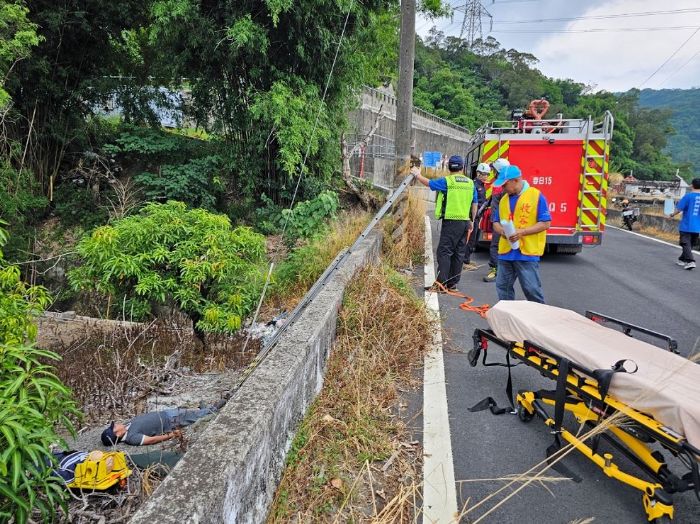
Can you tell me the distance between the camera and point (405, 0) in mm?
8500

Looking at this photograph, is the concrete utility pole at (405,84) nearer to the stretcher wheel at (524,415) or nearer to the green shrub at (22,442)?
the stretcher wheel at (524,415)

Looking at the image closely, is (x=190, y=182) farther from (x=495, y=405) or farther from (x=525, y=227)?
(x=495, y=405)

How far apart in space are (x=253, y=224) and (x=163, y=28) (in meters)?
4.26

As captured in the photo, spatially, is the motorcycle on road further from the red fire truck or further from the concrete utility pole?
the concrete utility pole

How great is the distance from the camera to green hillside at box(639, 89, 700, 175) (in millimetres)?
105525

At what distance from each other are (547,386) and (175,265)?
12.5 ft

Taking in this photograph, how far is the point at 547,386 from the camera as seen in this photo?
399 cm

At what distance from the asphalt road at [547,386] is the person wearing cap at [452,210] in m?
0.61

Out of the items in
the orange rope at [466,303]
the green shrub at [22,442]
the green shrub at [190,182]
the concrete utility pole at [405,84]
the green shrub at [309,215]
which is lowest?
the orange rope at [466,303]

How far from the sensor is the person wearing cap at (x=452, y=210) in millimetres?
6625

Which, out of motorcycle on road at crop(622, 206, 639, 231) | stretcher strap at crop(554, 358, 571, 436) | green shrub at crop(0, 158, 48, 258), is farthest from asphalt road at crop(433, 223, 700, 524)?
green shrub at crop(0, 158, 48, 258)

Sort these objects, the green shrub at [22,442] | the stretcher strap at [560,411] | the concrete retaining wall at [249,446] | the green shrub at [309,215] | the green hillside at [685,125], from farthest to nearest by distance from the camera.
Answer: the green hillside at [685,125], the green shrub at [309,215], the stretcher strap at [560,411], the concrete retaining wall at [249,446], the green shrub at [22,442]

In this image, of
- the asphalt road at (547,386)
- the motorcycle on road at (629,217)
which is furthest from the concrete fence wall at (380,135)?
the motorcycle on road at (629,217)

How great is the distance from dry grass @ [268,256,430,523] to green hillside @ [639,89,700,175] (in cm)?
10940
